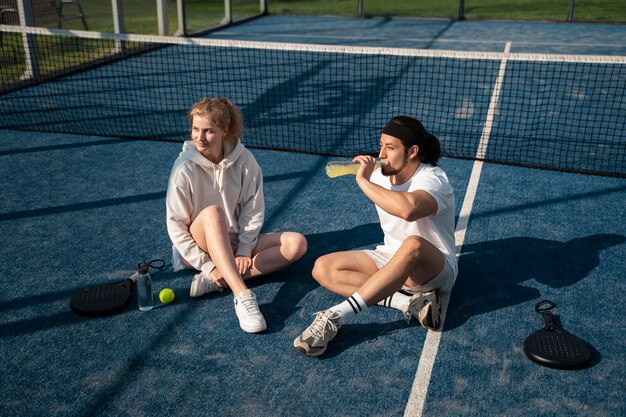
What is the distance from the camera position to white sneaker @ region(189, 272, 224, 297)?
16.0 feet

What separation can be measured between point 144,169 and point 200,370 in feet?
12.8

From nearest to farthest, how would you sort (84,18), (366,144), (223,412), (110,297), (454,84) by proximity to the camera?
(223,412), (110,297), (366,144), (454,84), (84,18)

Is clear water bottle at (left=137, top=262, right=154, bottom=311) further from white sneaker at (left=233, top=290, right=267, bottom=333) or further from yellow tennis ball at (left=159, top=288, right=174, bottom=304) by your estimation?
white sneaker at (left=233, top=290, right=267, bottom=333)

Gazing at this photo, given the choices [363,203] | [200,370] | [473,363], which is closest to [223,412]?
[200,370]

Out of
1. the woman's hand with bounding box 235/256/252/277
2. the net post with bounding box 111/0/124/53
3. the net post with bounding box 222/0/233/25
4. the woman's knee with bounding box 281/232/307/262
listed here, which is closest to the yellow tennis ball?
the woman's hand with bounding box 235/256/252/277

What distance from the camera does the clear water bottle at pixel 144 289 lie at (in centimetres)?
469

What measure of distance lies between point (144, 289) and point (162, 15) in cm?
1210

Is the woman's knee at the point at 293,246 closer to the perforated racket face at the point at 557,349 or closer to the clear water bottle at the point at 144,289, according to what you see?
the clear water bottle at the point at 144,289

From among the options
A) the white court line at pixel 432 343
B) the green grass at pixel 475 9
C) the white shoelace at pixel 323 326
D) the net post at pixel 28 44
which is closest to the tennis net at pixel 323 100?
the net post at pixel 28 44

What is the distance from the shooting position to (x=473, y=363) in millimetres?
4211

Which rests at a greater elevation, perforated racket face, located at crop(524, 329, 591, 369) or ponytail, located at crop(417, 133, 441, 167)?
ponytail, located at crop(417, 133, 441, 167)

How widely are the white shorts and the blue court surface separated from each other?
23cm

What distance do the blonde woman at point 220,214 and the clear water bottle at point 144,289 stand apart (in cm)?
30

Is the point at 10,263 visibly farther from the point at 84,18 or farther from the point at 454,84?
the point at 84,18
